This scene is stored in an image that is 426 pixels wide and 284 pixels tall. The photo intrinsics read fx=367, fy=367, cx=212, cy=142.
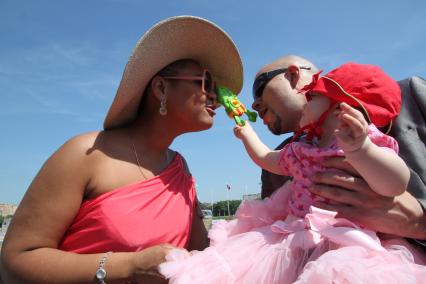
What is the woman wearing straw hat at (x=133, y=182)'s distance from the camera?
2.21 meters

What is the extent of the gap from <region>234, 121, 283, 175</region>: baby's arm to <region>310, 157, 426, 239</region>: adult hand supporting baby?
0.60 metres

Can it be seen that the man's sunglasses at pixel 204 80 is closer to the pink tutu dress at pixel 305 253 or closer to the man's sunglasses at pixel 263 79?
the man's sunglasses at pixel 263 79

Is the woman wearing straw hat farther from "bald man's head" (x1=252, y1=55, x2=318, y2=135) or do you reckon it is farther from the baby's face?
the baby's face

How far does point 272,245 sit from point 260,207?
590mm

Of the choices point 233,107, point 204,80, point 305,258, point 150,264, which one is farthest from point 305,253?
point 204,80

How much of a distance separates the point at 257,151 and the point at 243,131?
24 cm

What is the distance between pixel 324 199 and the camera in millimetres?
2316

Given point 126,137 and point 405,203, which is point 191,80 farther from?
point 405,203

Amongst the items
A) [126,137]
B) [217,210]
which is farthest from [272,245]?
[217,210]

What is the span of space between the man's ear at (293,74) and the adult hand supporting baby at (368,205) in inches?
50.4

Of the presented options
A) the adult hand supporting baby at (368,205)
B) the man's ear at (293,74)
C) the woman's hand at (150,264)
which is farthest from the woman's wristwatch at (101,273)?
the man's ear at (293,74)

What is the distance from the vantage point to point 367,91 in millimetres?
2230

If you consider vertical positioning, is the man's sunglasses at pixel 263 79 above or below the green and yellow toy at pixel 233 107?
A: above

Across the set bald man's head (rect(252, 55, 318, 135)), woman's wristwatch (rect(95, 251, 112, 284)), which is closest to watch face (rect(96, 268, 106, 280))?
woman's wristwatch (rect(95, 251, 112, 284))
